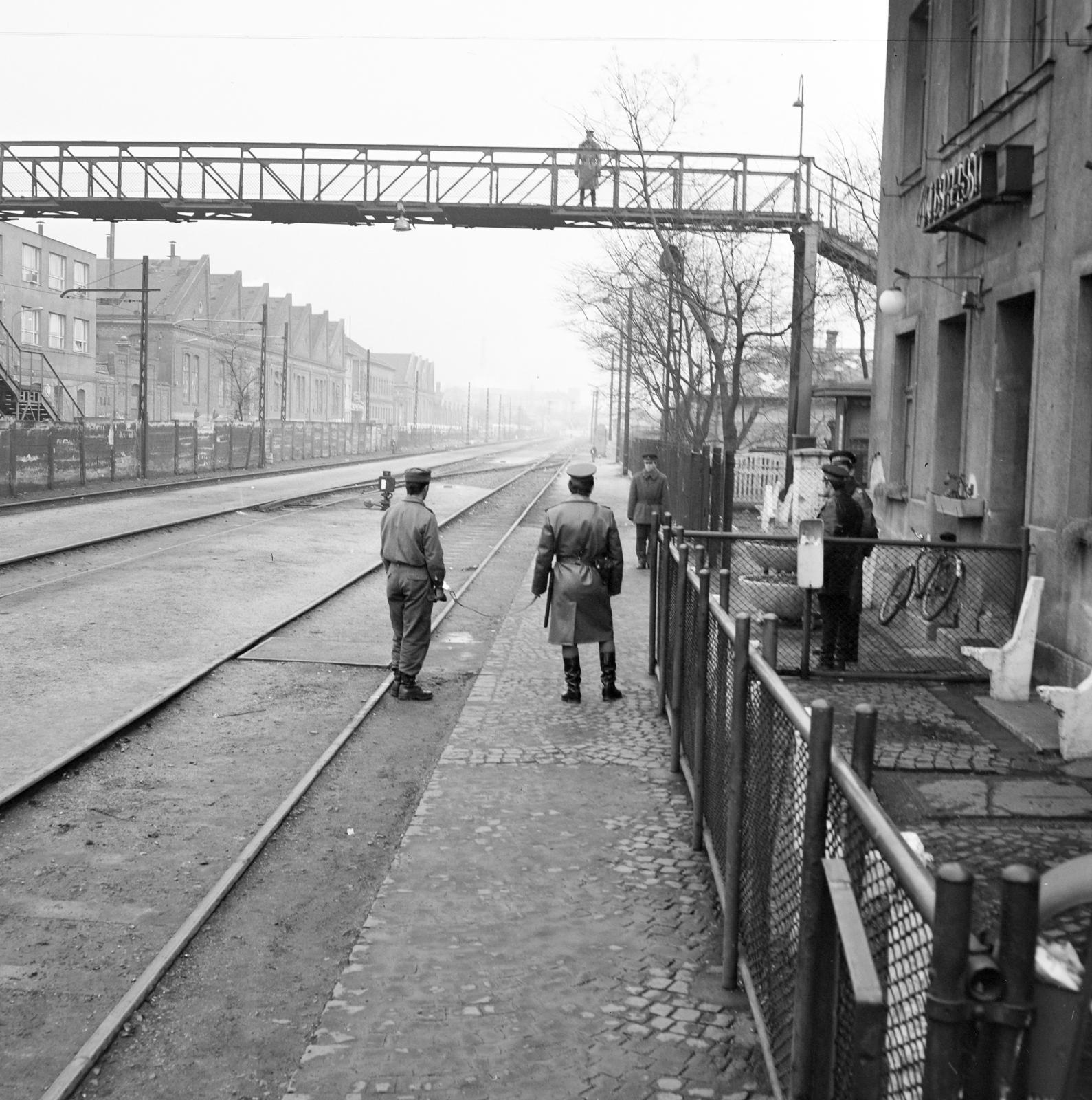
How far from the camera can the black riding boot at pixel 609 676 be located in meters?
9.96

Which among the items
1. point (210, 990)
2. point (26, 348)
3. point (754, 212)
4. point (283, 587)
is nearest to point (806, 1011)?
point (210, 990)

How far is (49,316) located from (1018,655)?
208 ft

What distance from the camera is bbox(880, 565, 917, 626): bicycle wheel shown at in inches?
461

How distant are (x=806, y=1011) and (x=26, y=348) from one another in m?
63.4

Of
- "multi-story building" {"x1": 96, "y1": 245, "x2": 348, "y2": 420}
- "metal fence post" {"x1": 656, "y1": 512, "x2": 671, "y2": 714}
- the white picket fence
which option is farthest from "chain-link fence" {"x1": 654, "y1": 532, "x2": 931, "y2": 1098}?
"multi-story building" {"x1": 96, "y1": 245, "x2": 348, "y2": 420}

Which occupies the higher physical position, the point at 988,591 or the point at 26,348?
the point at 26,348

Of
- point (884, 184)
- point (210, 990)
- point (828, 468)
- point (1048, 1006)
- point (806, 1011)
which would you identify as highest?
point (884, 184)

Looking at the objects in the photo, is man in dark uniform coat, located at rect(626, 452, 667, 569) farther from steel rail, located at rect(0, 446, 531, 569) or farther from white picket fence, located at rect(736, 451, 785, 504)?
white picket fence, located at rect(736, 451, 785, 504)

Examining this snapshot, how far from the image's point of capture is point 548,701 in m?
9.96

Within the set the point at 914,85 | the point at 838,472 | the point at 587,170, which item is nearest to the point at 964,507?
the point at 838,472

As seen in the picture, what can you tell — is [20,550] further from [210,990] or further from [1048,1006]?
[1048,1006]

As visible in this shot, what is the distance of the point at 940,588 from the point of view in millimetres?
11398

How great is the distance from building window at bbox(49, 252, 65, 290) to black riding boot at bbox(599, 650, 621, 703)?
205ft

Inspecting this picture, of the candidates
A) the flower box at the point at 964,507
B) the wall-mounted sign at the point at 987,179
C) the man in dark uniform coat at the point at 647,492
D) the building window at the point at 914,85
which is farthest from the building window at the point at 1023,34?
the man in dark uniform coat at the point at 647,492
